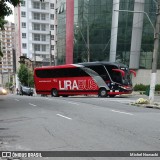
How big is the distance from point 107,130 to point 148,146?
7.95 feet

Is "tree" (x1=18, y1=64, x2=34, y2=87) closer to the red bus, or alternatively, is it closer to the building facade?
the building facade

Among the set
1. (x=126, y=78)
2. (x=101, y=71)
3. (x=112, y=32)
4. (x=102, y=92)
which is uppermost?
(x=112, y=32)

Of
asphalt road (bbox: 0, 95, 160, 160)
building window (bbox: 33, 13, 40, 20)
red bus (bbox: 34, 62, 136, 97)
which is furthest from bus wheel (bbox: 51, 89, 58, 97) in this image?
building window (bbox: 33, 13, 40, 20)

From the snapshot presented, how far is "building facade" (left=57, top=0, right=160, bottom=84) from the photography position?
44.8m

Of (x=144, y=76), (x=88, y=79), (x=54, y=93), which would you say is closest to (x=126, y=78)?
(x=88, y=79)

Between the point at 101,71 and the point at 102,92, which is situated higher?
the point at 101,71

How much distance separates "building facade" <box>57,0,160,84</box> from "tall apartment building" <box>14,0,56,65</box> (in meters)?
31.5

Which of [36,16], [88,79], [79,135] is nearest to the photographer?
[79,135]

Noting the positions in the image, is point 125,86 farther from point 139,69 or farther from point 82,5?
point 82,5

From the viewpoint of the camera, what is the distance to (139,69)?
46625mm

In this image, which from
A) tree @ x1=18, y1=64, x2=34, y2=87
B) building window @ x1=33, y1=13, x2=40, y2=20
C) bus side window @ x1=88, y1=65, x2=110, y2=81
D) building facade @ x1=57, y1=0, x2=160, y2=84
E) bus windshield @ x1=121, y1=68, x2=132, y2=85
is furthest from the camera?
building window @ x1=33, y1=13, x2=40, y2=20

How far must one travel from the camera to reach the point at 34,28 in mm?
81875

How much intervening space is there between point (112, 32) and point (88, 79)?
701 inches

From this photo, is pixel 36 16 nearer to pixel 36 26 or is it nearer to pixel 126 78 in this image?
pixel 36 26
